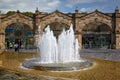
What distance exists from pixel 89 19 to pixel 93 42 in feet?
19.1

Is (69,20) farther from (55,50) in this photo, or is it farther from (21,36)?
(55,50)

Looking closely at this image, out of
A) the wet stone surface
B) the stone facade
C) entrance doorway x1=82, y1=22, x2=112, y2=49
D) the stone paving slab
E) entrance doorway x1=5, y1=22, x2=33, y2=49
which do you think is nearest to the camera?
the wet stone surface

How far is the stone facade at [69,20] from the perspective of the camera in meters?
43.0

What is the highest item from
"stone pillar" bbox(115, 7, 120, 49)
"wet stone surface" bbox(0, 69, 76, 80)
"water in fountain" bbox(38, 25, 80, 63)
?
"stone pillar" bbox(115, 7, 120, 49)

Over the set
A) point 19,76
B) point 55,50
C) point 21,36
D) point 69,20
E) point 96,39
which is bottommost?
point 19,76

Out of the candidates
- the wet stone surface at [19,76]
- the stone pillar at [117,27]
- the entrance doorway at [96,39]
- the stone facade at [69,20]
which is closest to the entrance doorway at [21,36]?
the stone facade at [69,20]

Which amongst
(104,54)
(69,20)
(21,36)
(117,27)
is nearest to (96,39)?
(117,27)

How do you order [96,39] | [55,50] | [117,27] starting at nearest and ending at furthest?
1. [55,50]
2. [117,27]
3. [96,39]

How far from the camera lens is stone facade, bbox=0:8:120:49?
4300 centimetres

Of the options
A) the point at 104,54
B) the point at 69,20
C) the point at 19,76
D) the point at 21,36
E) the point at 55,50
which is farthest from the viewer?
the point at 21,36

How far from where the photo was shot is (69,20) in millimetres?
43562

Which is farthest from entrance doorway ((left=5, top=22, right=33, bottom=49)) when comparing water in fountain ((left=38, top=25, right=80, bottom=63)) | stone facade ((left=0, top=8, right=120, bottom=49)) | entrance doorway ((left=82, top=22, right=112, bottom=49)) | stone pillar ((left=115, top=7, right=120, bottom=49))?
water in fountain ((left=38, top=25, right=80, bottom=63))

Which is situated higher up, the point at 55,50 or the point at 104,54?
the point at 55,50

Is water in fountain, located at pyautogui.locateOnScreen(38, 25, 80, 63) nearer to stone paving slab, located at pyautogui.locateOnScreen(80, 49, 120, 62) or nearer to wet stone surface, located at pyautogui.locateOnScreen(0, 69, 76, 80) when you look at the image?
stone paving slab, located at pyautogui.locateOnScreen(80, 49, 120, 62)
